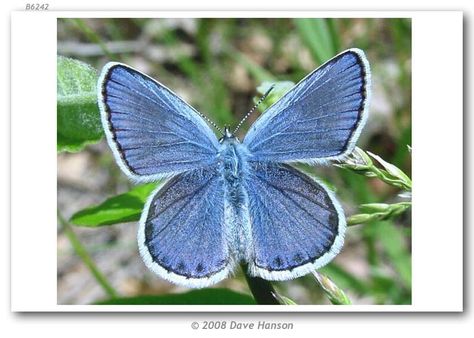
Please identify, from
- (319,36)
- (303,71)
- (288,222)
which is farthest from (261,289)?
(303,71)

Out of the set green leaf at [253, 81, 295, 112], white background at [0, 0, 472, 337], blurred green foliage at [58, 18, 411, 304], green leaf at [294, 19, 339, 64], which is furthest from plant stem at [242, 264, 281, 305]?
green leaf at [294, 19, 339, 64]

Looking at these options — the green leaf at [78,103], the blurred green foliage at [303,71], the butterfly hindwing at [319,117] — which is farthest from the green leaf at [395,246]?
the green leaf at [78,103]

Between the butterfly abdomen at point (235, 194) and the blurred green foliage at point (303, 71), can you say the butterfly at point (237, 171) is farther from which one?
the blurred green foliage at point (303, 71)

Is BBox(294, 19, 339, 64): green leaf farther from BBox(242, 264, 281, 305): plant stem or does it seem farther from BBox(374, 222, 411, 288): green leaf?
BBox(242, 264, 281, 305): plant stem

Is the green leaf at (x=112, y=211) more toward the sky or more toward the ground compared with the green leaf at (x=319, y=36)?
more toward the ground

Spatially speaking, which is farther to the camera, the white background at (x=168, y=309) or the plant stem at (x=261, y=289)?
the white background at (x=168, y=309)
